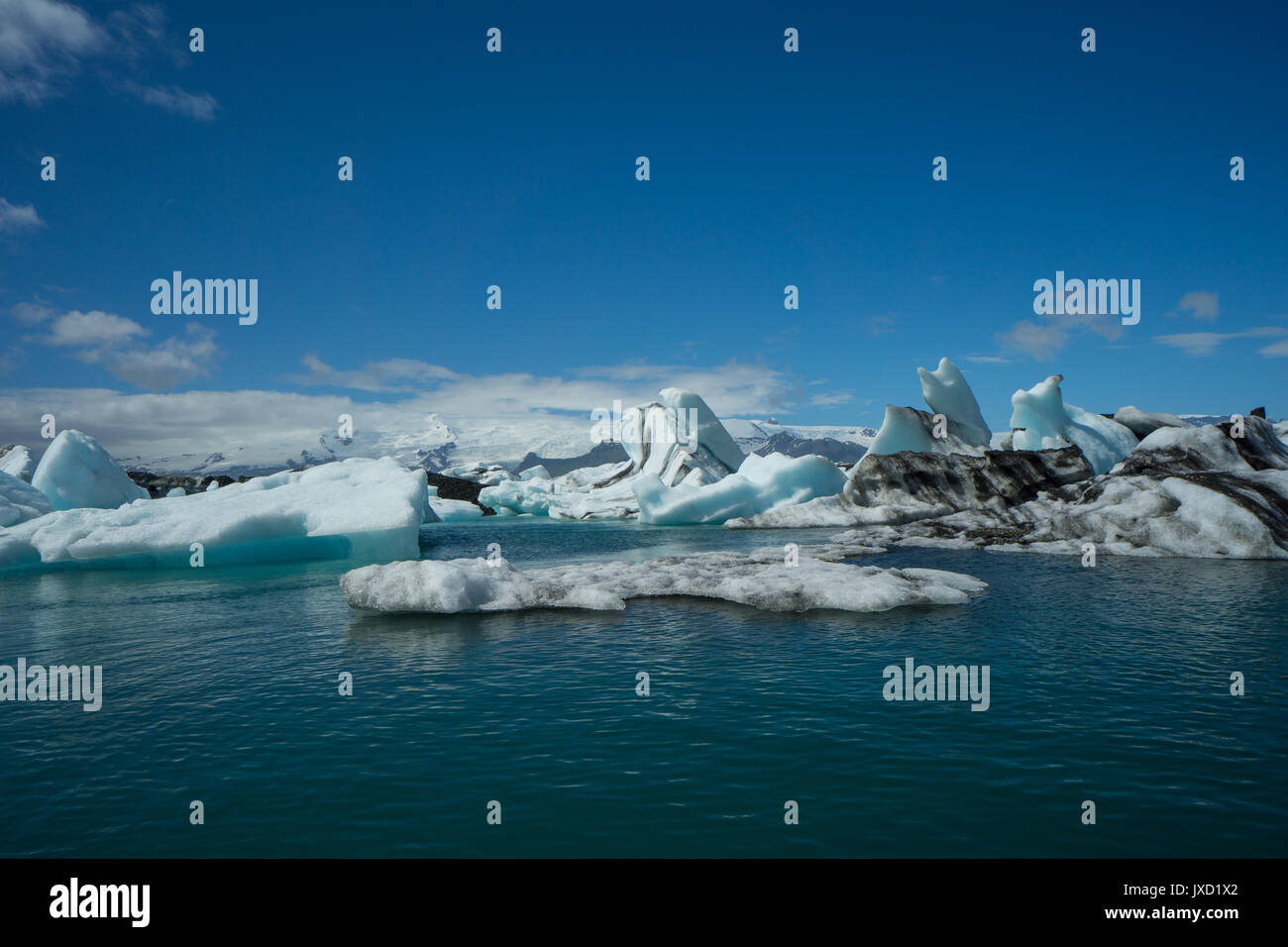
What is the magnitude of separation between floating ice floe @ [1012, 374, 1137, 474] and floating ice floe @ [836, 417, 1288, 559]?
12972 millimetres

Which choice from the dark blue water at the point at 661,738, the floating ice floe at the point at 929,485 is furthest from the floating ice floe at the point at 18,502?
the floating ice floe at the point at 929,485

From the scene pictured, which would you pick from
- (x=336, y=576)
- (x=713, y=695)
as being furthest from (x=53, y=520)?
(x=713, y=695)

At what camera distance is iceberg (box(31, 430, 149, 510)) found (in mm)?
49125

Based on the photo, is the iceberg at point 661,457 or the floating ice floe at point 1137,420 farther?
the iceberg at point 661,457

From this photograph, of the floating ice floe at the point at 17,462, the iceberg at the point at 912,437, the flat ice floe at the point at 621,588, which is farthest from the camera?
the floating ice floe at the point at 17,462

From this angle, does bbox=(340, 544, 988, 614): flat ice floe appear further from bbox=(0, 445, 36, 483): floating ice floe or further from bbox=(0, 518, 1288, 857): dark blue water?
bbox=(0, 445, 36, 483): floating ice floe

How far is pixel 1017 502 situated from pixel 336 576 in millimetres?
38001

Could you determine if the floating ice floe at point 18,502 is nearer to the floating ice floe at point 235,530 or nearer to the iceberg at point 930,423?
the floating ice floe at point 235,530

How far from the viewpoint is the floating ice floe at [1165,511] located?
29188 mm

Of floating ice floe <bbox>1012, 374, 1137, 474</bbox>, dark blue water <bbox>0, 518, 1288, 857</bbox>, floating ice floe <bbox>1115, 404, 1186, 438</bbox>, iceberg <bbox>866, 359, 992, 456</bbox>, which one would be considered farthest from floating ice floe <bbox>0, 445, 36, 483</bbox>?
floating ice floe <bbox>1115, 404, 1186, 438</bbox>

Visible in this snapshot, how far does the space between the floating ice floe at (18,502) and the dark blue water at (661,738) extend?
2703cm

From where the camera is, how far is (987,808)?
318 inches
